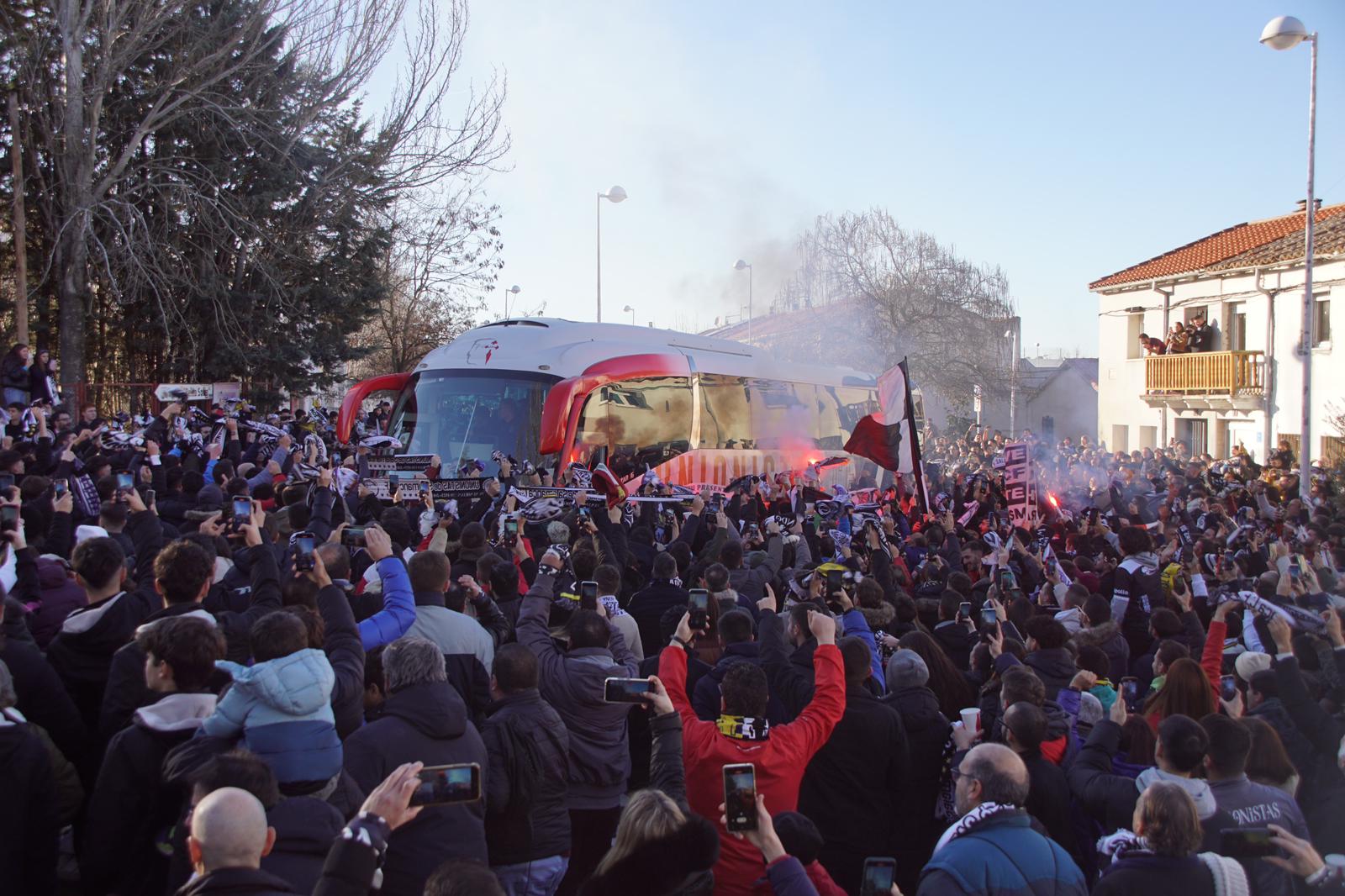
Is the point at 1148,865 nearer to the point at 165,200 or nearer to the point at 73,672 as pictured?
the point at 73,672

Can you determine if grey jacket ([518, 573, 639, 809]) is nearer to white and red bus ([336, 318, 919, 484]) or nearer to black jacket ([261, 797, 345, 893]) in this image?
black jacket ([261, 797, 345, 893])

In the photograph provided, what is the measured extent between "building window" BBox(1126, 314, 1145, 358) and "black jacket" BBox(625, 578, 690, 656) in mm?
31071

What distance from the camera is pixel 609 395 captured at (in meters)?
15.7

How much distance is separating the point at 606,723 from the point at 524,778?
0.66 meters

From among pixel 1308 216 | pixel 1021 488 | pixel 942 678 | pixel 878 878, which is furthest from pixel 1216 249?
pixel 878 878

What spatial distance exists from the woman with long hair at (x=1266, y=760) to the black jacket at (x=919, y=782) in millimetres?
1203

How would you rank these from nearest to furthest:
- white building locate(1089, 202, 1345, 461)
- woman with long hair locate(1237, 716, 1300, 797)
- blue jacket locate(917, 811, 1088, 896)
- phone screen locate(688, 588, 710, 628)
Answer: blue jacket locate(917, 811, 1088, 896) → woman with long hair locate(1237, 716, 1300, 797) → phone screen locate(688, 588, 710, 628) → white building locate(1089, 202, 1345, 461)

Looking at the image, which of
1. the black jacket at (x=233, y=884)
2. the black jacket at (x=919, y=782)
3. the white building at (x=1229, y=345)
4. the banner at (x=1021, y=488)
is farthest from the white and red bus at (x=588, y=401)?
the white building at (x=1229, y=345)

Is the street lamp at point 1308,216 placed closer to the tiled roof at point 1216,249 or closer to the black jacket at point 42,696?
the tiled roof at point 1216,249

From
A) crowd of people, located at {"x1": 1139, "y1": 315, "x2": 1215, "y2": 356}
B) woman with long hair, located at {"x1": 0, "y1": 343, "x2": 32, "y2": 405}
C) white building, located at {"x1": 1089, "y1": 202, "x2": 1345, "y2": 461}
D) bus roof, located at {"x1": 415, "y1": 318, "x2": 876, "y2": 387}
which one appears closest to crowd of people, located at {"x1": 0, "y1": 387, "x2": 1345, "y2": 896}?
woman with long hair, located at {"x1": 0, "y1": 343, "x2": 32, "y2": 405}

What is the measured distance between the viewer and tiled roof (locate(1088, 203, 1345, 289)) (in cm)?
3138

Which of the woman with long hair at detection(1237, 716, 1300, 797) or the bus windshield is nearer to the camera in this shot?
the woman with long hair at detection(1237, 716, 1300, 797)

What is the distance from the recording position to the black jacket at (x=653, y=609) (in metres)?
6.87

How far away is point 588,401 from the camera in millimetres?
A: 15234
